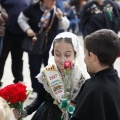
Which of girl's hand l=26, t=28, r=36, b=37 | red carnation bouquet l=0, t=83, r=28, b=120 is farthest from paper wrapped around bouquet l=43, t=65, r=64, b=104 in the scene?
girl's hand l=26, t=28, r=36, b=37

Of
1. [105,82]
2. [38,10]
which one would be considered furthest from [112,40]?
[38,10]

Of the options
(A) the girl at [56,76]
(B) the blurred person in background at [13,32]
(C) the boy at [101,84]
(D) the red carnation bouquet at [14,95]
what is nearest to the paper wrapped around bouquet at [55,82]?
(A) the girl at [56,76]

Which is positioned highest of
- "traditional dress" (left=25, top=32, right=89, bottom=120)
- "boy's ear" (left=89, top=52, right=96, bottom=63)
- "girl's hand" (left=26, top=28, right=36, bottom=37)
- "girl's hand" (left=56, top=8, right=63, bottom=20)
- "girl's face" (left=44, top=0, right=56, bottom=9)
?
"girl's face" (left=44, top=0, right=56, bottom=9)

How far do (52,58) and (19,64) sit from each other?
132 inches

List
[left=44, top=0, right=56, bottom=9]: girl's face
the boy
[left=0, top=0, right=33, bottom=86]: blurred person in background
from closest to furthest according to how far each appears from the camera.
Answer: the boy → [left=44, top=0, right=56, bottom=9]: girl's face → [left=0, top=0, right=33, bottom=86]: blurred person in background

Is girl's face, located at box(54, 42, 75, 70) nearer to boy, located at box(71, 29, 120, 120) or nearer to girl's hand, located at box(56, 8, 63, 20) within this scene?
boy, located at box(71, 29, 120, 120)

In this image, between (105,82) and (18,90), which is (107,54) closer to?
(105,82)

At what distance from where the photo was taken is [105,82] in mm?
2248

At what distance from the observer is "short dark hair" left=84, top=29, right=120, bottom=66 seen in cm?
228

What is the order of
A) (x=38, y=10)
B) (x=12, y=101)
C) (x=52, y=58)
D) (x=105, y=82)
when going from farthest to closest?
(x=38, y=10) → (x=52, y=58) → (x=12, y=101) → (x=105, y=82)

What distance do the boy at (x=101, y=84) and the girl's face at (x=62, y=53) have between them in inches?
27.1

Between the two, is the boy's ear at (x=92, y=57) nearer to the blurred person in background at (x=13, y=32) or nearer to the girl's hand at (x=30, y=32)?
the girl's hand at (x=30, y=32)

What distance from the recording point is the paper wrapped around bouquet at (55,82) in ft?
10.1

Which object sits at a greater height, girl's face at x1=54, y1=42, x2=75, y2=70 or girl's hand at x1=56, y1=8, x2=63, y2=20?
girl's hand at x1=56, y1=8, x2=63, y2=20
